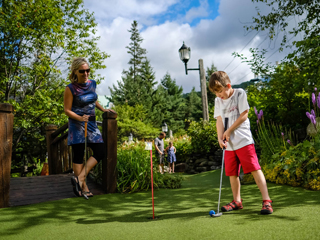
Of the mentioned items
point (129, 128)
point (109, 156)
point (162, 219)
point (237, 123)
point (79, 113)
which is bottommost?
point (162, 219)

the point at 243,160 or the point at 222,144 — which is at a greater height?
the point at 222,144

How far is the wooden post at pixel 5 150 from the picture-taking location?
3.17m

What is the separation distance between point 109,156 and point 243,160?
213 cm

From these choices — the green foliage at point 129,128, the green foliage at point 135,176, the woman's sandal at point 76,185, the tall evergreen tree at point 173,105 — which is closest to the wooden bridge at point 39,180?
the green foliage at point 135,176

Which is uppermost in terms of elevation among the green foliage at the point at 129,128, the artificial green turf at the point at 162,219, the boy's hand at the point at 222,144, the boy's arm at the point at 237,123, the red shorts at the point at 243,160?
the green foliage at the point at 129,128

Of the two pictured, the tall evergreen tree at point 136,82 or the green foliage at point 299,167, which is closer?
the green foliage at point 299,167

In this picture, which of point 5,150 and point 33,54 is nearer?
point 5,150

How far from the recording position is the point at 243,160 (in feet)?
8.80

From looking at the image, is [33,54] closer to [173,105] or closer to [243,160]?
[243,160]

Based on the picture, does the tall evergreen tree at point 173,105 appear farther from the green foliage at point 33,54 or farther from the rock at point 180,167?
the green foliage at point 33,54

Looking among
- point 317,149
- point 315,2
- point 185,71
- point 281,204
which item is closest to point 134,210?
point 281,204

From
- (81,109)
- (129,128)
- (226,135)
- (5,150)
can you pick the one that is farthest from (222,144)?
(129,128)

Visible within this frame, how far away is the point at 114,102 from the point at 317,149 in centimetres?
2794

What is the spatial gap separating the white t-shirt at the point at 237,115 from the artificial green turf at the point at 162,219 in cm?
67
